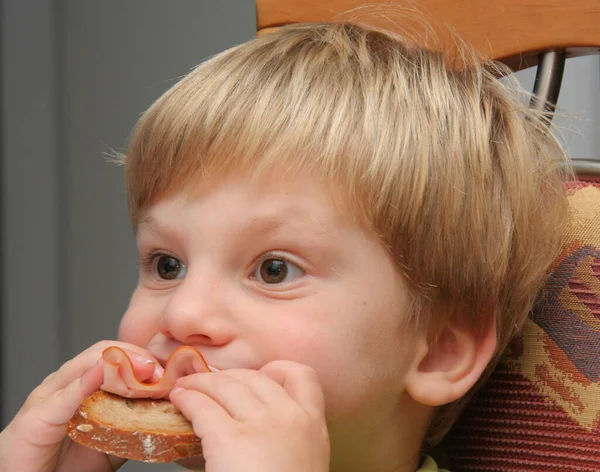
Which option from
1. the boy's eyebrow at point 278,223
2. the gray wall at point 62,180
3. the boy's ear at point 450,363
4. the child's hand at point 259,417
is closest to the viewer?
the child's hand at point 259,417

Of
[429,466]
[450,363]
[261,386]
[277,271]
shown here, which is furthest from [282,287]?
[429,466]

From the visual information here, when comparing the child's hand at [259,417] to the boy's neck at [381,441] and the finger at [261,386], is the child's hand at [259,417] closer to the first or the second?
the finger at [261,386]

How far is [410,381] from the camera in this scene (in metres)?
1.00

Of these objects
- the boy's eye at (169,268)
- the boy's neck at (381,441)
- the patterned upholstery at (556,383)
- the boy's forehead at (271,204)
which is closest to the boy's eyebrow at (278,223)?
the boy's forehead at (271,204)

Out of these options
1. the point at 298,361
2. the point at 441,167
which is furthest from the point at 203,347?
the point at 441,167

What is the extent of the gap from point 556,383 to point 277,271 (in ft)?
1.20

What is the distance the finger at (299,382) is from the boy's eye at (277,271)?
10cm

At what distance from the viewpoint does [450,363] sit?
1025 millimetres

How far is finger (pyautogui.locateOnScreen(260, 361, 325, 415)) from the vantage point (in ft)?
2.75

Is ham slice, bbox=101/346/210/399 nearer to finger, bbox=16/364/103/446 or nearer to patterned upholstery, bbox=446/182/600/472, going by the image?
finger, bbox=16/364/103/446

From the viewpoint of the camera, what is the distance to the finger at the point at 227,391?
0.81m

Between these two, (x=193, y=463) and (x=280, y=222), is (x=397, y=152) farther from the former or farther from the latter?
(x=193, y=463)

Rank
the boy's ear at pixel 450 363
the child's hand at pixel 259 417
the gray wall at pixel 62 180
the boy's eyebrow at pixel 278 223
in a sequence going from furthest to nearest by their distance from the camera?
the gray wall at pixel 62 180, the boy's ear at pixel 450 363, the boy's eyebrow at pixel 278 223, the child's hand at pixel 259 417

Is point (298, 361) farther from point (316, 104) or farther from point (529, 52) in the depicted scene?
point (529, 52)
